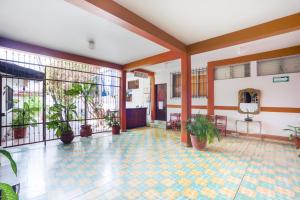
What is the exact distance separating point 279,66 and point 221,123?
2619 millimetres

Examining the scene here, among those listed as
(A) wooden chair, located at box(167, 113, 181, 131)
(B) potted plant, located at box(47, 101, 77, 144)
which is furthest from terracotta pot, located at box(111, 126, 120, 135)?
(A) wooden chair, located at box(167, 113, 181, 131)

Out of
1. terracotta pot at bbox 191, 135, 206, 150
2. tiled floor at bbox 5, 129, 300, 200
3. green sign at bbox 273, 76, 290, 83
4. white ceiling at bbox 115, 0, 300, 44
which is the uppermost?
white ceiling at bbox 115, 0, 300, 44

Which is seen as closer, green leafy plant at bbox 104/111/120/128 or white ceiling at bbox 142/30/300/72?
white ceiling at bbox 142/30/300/72

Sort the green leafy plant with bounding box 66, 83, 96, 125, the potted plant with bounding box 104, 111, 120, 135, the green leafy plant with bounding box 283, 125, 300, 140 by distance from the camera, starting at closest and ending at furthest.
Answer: the green leafy plant with bounding box 283, 125, 300, 140
the green leafy plant with bounding box 66, 83, 96, 125
the potted plant with bounding box 104, 111, 120, 135

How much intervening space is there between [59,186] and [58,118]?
2.95 meters

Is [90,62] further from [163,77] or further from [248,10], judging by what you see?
[248,10]

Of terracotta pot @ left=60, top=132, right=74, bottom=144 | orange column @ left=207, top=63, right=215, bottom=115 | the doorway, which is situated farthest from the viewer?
the doorway

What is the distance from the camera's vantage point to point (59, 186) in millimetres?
2375

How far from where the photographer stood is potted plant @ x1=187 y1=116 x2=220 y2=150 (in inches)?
155

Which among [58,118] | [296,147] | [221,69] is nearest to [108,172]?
[58,118]

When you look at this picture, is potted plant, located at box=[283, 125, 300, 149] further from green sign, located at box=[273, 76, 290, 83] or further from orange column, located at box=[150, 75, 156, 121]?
orange column, located at box=[150, 75, 156, 121]

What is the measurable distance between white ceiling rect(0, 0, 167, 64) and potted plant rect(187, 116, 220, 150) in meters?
2.43

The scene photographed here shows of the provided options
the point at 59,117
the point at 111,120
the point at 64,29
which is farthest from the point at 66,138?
the point at 64,29

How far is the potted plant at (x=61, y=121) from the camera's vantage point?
4605 millimetres
